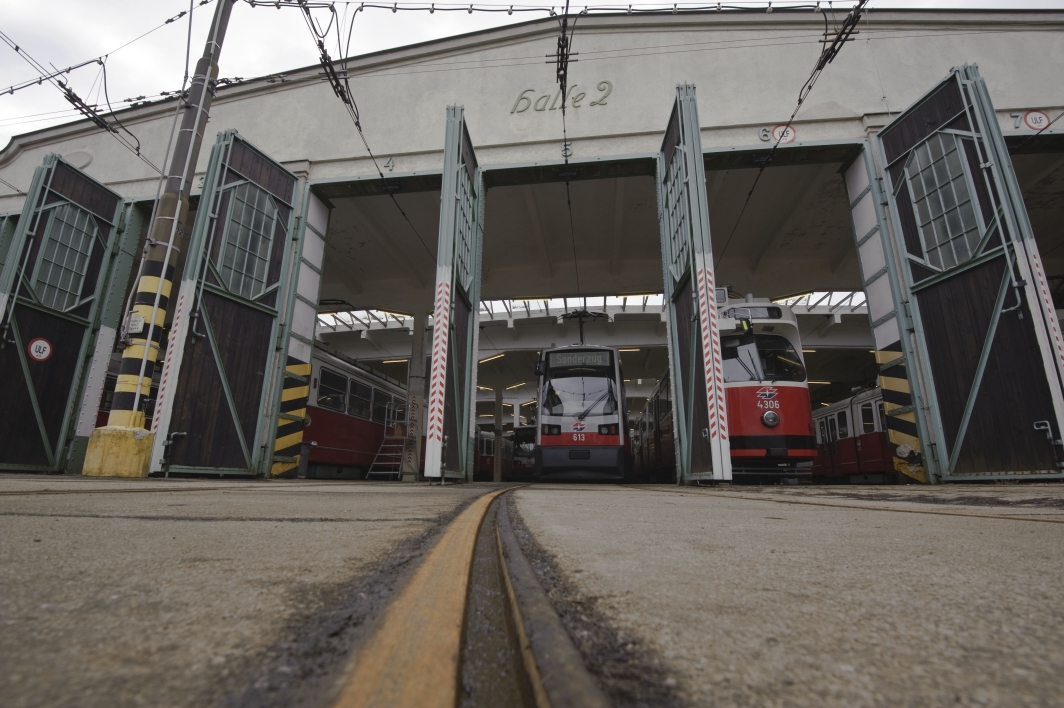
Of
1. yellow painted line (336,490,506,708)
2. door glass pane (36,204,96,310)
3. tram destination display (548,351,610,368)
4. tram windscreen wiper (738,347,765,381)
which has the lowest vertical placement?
yellow painted line (336,490,506,708)

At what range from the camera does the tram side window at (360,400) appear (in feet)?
38.8

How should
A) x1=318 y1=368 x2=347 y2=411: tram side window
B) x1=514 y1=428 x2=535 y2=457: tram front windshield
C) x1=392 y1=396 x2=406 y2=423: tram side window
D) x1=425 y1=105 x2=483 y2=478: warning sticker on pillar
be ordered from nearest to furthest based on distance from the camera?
x1=425 y1=105 x2=483 y2=478: warning sticker on pillar, x1=318 y1=368 x2=347 y2=411: tram side window, x1=392 y1=396 x2=406 y2=423: tram side window, x1=514 y1=428 x2=535 y2=457: tram front windshield

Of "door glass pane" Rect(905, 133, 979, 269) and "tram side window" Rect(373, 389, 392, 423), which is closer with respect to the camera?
"door glass pane" Rect(905, 133, 979, 269)

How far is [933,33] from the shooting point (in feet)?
28.8

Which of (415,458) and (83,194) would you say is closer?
(83,194)

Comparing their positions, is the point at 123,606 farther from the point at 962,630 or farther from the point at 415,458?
the point at 415,458

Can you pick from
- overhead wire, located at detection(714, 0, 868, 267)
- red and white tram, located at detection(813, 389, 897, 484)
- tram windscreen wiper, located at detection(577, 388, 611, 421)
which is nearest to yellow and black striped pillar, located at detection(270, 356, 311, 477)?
tram windscreen wiper, located at detection(577, 388, 611, 421)

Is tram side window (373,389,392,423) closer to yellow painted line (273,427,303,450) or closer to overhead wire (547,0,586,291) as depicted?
yellow painted line (273,427,303,450)

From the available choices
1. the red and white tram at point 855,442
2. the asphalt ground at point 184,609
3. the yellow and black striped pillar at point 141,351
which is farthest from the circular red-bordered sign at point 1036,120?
the yellow and black striped pillar at point 141,351

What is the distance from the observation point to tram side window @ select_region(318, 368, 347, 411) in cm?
1048

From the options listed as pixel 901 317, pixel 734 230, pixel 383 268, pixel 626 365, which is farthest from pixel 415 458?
pixel 626 365

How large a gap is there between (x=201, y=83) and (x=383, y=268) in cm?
738

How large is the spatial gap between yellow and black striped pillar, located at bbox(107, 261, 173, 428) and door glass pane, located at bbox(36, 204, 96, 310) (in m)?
3.97

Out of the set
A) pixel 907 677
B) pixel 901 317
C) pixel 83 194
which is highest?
pixel 83 194
